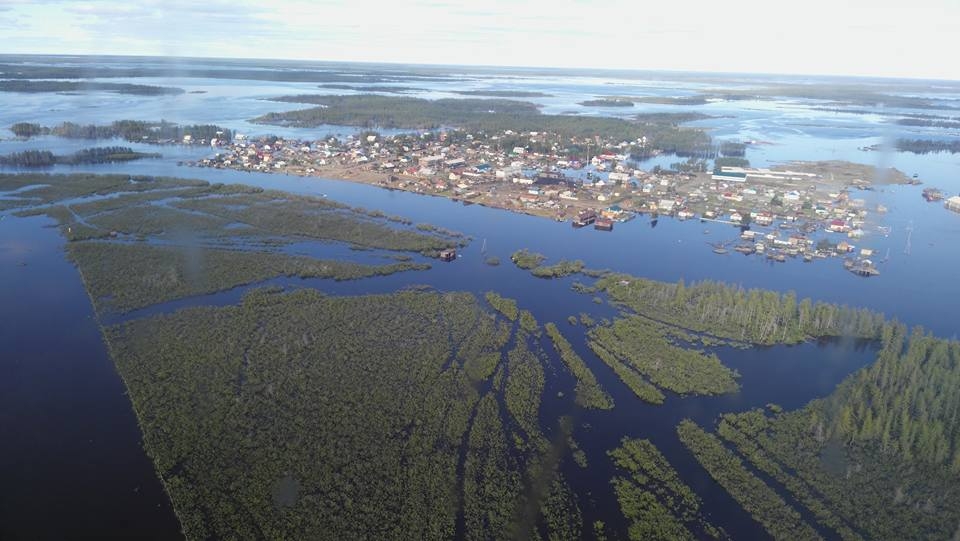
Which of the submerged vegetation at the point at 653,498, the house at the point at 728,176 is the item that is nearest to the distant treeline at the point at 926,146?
the house at the point at 728,176

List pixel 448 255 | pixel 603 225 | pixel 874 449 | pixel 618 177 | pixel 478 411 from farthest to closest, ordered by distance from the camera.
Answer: pixel 618 177 < pixel 603 225 < pixel 448 255 < pixel 478 411 < pixel 874 449

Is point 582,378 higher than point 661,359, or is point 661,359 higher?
point 661,359

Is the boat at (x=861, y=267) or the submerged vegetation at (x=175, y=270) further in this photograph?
the boat at (x=861, y=267)

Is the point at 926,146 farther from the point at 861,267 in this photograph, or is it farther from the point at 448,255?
the point at 448,255

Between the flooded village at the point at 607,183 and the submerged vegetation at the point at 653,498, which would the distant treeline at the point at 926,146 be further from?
the submerged vegetation at the point at 653,498

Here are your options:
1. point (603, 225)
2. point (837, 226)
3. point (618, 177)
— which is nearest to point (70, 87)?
point (618, 177)

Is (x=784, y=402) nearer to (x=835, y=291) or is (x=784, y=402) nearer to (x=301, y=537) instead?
(x=835, y=291)

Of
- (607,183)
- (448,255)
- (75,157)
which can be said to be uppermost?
(75,157)
